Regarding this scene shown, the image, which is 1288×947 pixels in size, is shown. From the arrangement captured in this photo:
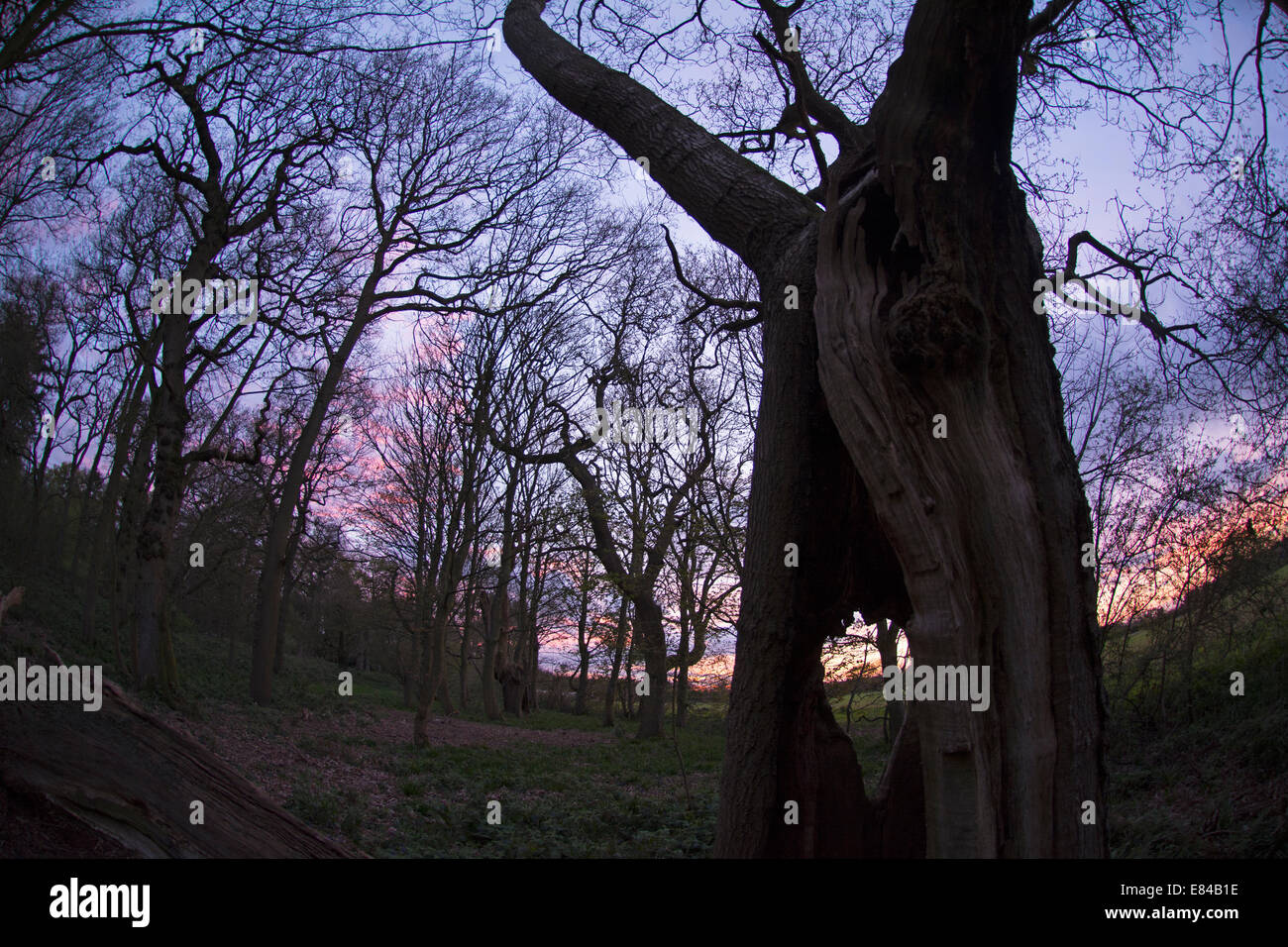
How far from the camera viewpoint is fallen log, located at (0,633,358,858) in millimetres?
2365

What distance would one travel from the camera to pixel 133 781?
2.51 m

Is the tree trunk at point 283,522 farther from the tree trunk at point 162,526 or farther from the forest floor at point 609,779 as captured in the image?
the tree trunk at point 162,526

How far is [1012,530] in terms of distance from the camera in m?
2.68

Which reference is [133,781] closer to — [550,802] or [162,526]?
[550,802]

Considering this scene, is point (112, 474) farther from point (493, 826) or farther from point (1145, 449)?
point (1145, 449)

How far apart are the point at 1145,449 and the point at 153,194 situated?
57.9 ft

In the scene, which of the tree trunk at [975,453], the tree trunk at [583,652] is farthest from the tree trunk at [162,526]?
the tree trunk at [975,453]

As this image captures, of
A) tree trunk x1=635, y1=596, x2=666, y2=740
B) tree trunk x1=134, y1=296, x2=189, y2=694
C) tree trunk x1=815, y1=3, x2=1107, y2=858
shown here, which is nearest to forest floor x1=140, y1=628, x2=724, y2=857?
tree trunk x1=134, y1=296, x2=189, y2=694

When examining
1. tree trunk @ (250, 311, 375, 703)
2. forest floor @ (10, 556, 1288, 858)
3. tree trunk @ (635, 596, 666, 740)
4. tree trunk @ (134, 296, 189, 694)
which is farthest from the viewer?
tree trunk @ (250, 311, 375, 703)

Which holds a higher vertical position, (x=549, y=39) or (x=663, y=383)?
(x=663, y=383)

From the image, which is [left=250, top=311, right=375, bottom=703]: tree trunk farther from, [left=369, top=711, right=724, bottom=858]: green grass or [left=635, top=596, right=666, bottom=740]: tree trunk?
[left=635, top=596, right=666, bottom=740]: tree trunk

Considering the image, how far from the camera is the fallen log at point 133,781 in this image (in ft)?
7.76

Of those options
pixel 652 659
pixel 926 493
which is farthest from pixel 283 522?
pixel 926 493
